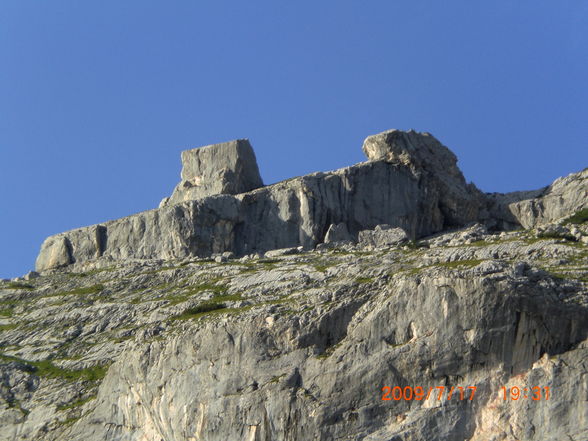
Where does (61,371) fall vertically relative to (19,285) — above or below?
below

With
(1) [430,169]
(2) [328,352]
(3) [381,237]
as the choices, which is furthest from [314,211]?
(2) [328,352]

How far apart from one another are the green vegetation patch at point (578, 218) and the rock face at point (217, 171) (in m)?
30.8

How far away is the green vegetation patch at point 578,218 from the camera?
95.3m

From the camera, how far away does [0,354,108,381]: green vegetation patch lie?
7970 cm

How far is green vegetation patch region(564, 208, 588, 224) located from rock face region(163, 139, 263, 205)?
30.8 m

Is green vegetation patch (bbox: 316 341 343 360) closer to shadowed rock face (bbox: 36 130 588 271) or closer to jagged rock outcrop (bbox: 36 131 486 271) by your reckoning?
jagged rock outcrop (bbox: 36 131 486 271)

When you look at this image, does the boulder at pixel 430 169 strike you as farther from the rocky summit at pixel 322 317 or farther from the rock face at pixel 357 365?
the rock face at pixel 357 365

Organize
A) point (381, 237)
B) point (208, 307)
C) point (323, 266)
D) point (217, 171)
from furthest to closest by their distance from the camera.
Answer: point (217, 171) → point (381, 237) → point (323, 266) → point (208, 307)

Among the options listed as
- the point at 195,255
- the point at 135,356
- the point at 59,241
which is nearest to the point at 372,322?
the point at 135,356

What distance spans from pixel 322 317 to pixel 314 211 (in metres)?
39.5

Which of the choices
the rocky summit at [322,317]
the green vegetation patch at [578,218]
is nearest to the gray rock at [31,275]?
the rocky summit at [322,317]

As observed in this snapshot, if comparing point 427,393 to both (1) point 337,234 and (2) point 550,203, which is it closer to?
(1) point 337,234

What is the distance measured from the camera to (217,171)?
376ft
